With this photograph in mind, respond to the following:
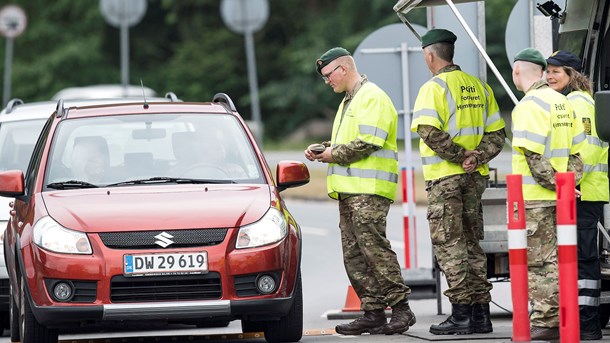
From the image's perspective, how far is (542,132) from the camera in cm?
995

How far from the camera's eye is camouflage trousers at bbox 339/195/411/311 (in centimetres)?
1095

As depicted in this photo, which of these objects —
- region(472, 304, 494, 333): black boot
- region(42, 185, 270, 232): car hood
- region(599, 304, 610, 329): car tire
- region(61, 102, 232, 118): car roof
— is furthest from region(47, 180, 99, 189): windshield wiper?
region(599, 304, 610, 329): car tire

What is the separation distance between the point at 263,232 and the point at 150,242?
685 millimetres

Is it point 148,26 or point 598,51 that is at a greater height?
point 148,26

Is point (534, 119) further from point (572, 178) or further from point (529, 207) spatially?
point (572, 178)

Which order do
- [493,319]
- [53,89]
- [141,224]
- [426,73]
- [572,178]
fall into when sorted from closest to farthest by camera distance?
[572,178]
[141,224]
[493,319]
[426,73]
[53,89]

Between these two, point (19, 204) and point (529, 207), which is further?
point (19, 204)

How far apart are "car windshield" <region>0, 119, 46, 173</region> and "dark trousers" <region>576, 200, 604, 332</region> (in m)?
4.81

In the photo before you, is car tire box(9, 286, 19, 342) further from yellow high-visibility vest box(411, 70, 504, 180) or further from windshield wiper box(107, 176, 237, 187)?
yellow high-visibility vest box(411, 70, 504, 180)

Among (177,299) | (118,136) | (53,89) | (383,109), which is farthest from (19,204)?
(53,89)

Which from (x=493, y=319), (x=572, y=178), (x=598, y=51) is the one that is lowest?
(x=493, y=319)

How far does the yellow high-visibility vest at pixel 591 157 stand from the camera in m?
10.2

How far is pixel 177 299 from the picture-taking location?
32.3ft

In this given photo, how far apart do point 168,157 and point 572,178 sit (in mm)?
3247
